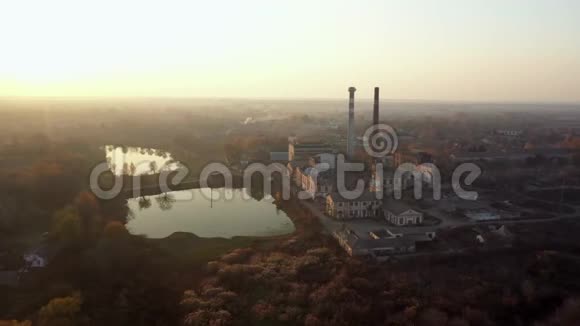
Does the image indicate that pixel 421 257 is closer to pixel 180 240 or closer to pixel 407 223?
pixel 407 223

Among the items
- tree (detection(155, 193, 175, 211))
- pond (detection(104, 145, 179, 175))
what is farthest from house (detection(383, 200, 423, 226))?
pond (detection(104, 145, 179, 175))

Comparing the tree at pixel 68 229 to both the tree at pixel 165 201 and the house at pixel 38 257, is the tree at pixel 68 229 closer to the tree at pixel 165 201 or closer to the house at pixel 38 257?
the house at pixel 38 257

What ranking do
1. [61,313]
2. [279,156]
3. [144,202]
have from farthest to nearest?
[279,156] < [144,202] < [61,313]

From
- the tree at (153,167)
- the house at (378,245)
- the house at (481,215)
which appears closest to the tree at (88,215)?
the house at (378,245)

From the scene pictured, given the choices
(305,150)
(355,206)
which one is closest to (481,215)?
(355,206)

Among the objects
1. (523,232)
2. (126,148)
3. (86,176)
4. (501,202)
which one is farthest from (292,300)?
(126,148)

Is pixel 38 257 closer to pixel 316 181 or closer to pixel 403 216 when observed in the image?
pixel 316 181
